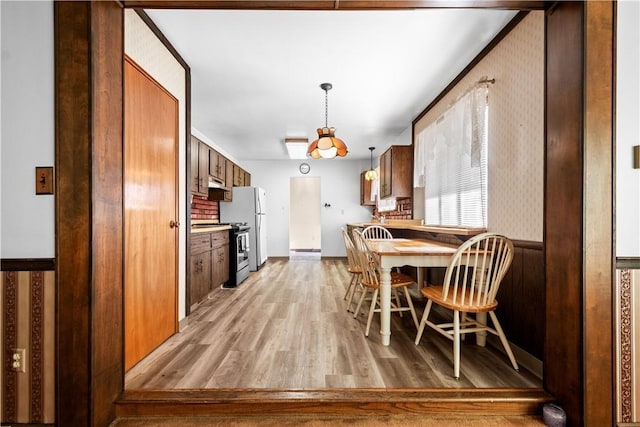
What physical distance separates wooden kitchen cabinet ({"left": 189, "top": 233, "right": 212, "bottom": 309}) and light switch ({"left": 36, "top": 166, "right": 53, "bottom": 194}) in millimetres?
1785

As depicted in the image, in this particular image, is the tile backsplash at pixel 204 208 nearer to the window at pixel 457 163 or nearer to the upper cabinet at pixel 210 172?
the upper cabinet at pixel 210 172

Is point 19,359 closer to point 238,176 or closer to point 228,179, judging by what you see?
point 228,179

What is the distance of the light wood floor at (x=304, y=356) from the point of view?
1.83m

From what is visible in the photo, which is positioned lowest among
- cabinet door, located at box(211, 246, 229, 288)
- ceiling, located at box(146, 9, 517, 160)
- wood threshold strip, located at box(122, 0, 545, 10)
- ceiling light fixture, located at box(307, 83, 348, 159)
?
cabinet door, located at box(211, 246, 229, 288)

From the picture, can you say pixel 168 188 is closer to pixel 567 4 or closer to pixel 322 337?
pixel 322 337

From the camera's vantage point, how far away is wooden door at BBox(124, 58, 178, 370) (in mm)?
1976

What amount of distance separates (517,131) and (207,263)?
11.2 ft

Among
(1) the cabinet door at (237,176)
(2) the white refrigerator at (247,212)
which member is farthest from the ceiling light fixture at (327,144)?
(1) the cabinet door at (237,176)

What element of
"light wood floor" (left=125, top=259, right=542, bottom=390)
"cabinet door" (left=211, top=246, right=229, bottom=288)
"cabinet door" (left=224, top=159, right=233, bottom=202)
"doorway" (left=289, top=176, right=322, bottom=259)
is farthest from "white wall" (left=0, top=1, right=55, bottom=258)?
"doorway" (left=289, top=176, right=322, bottom=259)

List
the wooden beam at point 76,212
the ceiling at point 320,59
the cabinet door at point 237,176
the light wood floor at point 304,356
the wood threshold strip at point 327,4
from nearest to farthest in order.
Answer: the wooden beam at point 76,212 < the wood threshold strip at point 327,4 < the light wood floor at point 304,356 < the ceiling at point 320,59 < the cabinet door at point 237,176

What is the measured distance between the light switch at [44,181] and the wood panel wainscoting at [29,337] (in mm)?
336

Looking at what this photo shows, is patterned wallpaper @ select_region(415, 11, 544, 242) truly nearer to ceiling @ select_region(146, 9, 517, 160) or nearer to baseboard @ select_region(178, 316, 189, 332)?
ceiling @ select_region(146, 9, 517, 160)

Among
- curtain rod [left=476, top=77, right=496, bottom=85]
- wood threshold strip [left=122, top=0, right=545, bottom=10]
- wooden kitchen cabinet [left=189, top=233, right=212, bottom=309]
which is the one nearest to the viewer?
wood threshold strip [left=122, top=0, right=545, bottom=10]

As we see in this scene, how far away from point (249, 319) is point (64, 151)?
2.14m
